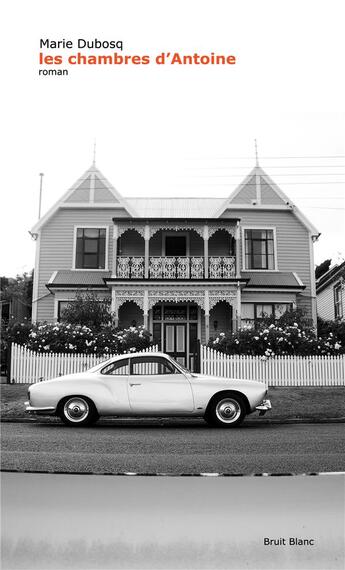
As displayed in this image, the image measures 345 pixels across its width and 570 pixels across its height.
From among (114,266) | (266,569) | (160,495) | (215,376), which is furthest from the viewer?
(114,266)

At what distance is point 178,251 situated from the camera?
10.4m

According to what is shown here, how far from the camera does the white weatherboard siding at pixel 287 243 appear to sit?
6.62 m

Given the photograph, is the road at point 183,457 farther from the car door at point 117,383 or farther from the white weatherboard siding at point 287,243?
the white weatherboard siding at point 287,243

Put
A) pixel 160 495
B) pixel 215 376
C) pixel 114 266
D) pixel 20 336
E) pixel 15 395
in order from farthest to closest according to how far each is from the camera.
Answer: pixel 114 266 < pixel 215 376 < pixel 15 395 < pixel 20 336 < pixel 160 495

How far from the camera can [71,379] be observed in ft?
18.4

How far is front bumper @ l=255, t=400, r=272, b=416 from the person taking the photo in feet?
16.8

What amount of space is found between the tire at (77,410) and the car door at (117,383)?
22 cm

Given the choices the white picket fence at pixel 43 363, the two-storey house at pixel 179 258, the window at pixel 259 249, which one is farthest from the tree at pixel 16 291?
the window at pixel 259 249

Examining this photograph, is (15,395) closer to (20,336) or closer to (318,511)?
(20,336)

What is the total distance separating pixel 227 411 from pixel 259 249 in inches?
171

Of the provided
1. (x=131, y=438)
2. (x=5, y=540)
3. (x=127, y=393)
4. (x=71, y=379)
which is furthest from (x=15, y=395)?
(x=5, y=540)

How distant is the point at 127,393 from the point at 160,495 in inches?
132

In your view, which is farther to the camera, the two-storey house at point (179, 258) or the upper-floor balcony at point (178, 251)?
the upper-floor balcony at point (178, 251)

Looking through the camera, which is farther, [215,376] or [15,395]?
[215,376]
